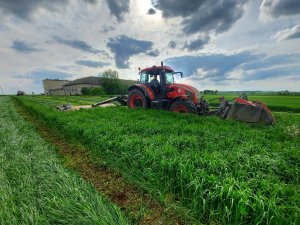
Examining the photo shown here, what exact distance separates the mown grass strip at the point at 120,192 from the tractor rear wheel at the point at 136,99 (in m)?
5.58

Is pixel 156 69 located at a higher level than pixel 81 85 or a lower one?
lower

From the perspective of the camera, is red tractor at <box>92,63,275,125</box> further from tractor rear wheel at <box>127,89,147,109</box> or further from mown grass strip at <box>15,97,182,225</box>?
mown grass strip at <box>15,97,182,225</box>

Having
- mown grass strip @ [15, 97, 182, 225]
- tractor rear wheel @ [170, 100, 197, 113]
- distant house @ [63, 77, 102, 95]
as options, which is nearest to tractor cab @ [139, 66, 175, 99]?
tractor rear wheel @ [170, 100, 197, 113]

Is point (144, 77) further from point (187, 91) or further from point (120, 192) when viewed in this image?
point (120, 192)

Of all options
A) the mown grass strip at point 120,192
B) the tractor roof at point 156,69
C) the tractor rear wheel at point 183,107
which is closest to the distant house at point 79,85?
the tractor roof at point 156,69

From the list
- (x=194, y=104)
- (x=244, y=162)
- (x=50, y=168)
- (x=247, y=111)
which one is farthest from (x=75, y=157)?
(x=247, y=111)

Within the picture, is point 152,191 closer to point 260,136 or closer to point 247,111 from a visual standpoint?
point 260,136

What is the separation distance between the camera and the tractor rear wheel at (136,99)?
10.5m

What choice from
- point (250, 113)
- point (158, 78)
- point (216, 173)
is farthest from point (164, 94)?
point (216, 173)

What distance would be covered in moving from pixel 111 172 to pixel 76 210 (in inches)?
63.7

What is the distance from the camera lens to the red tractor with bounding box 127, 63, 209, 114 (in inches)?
354

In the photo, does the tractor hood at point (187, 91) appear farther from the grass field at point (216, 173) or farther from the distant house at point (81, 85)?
the distant house at point (81, 85)

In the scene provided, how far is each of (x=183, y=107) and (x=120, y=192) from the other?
6.13 m

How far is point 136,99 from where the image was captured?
1130 cm
